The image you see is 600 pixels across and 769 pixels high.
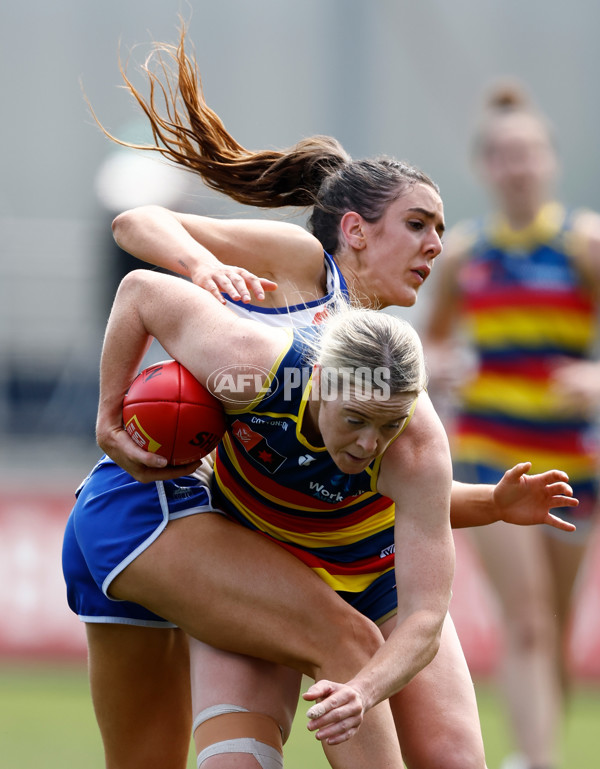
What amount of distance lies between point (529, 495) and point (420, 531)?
1.84 feet

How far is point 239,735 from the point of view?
371 centimetres

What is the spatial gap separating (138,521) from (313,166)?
136 centimetres

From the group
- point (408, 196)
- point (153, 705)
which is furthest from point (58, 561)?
point (408, 196)

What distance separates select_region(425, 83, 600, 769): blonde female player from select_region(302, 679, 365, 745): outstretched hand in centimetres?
287

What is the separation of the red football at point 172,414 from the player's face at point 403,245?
69cm

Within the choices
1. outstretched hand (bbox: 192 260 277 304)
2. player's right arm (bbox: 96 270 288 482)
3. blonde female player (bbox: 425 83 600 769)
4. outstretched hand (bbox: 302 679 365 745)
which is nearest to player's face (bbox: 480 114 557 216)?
blonde female player (bbox: 425 83 600 769)

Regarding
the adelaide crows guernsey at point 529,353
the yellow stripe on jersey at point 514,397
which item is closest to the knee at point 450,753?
the adelaide crows guernsey at point 529,353

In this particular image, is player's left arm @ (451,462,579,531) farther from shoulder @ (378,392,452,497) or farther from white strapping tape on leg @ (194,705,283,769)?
white strapping tape on leg @ (194,705,283,769)

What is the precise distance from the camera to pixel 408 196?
402cm

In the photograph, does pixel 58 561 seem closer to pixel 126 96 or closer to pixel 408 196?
pixel 408 196

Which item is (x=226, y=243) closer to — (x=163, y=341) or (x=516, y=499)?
(x=163, y=341)

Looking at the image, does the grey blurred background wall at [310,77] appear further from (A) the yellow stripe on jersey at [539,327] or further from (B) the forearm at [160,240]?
(B) the forearm at [160,240]

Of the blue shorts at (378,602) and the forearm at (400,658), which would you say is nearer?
the forearm at (400,658)

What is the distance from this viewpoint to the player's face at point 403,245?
4008 millimetres
